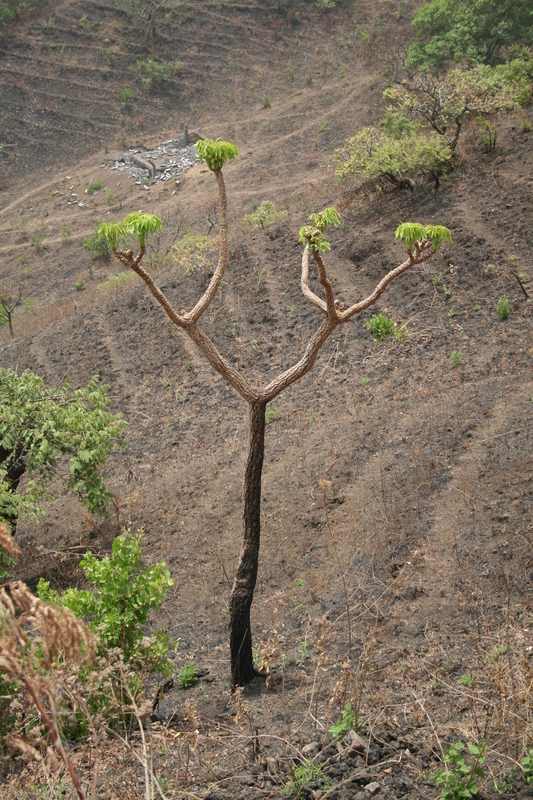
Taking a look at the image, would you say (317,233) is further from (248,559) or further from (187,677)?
(187,677)

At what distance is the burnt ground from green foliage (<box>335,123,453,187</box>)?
513mm

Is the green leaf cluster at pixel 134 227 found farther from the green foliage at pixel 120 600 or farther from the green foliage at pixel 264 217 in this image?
the green foliage at pixel 264 217

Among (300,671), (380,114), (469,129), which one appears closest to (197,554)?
(300,671)

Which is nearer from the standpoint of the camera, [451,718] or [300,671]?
[451,718]

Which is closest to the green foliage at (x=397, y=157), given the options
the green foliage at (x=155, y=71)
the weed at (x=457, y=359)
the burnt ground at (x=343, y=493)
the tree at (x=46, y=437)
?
the burnt ground at (x=343, y=493)

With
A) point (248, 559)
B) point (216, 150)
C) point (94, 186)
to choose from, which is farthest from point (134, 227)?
point (94, 186)

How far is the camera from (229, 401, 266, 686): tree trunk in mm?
5633

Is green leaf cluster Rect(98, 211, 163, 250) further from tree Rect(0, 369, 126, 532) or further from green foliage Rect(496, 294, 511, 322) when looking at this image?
green foliage Rect(496, 294, 511, 322)

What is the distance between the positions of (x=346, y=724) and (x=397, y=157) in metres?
13.0

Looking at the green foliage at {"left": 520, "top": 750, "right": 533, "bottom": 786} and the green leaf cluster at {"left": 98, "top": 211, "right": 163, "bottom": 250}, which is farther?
the green leaf cluster at {"left": 98, "top": 211, "right": 163, "bottom": 250}

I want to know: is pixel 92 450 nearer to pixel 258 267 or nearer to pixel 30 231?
pixel 258 267

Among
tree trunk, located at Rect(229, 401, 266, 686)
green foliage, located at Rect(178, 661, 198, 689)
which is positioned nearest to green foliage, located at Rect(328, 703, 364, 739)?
tree trunk, located at Rect(229, 401, 266, 686)

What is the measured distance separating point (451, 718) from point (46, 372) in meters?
12.4

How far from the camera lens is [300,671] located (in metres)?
6.07
